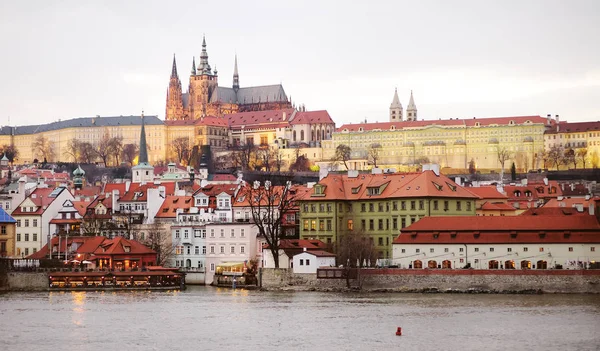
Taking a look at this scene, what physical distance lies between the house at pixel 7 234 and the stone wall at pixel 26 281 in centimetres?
1287

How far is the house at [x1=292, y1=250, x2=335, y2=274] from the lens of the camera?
7781cm

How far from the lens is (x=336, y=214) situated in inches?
3467

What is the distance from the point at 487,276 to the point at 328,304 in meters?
10.2

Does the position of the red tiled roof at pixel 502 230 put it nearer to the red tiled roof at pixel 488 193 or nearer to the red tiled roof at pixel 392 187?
the red tiled roof at pixel 392 187

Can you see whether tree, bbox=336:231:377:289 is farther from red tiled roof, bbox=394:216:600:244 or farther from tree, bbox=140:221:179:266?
tree, bbox=140:221:179:266

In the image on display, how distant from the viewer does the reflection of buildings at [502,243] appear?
7562 cm

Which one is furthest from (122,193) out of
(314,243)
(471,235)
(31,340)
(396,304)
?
(31,340)

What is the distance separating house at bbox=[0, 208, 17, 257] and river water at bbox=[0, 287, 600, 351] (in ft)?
63.6

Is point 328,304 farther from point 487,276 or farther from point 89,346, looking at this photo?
point 89,346

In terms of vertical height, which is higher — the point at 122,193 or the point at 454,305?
the point at 122,193

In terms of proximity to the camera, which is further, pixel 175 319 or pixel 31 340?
pixel 175 319

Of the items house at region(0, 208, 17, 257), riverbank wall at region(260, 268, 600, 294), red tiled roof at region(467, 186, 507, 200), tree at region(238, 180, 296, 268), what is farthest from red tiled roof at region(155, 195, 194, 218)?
red tiled roof at region(467, 186, 507, 200)

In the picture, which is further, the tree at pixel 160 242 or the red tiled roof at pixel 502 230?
the tree at pixel 160 242

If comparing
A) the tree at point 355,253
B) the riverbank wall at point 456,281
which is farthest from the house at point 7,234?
the tree at point 355,253
